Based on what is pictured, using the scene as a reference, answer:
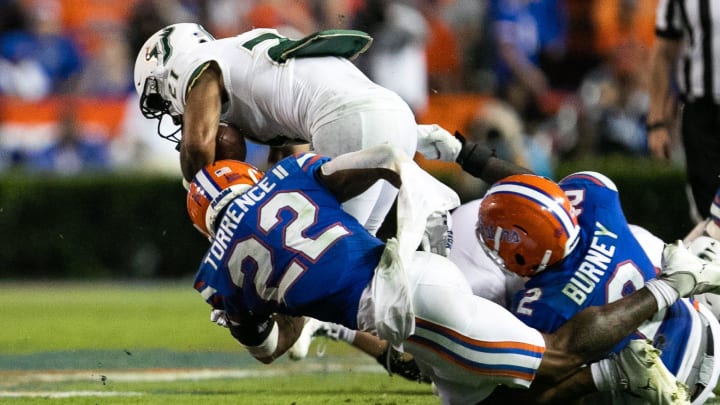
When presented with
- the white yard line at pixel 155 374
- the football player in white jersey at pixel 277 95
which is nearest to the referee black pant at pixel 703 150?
the white yard line at pixel 155 374

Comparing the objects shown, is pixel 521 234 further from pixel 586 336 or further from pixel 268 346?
pixel 268 346

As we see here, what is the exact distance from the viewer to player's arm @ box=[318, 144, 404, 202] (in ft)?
14.5

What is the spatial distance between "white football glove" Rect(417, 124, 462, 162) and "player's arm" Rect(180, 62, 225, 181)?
1.08 m

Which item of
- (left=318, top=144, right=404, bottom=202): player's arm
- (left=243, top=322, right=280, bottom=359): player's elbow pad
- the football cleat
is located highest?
(left=318, top=144, right=404, bottom=202): player's arm

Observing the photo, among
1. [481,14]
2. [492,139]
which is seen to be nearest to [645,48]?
[481,14]

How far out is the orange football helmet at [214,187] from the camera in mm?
4691

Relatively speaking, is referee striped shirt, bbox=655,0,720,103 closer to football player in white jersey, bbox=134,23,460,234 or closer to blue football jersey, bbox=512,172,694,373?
football player in white jersey, bbox=134,23,460,234

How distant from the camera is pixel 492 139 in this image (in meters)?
11.0

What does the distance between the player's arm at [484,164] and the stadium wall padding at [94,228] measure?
7112mm

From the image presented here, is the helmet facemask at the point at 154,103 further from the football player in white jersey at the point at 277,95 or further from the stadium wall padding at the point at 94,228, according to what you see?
the stadium wall padding at the point at 94,228

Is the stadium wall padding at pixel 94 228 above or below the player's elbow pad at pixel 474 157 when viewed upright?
below

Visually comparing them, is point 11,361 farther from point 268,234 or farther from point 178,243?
point 178,243

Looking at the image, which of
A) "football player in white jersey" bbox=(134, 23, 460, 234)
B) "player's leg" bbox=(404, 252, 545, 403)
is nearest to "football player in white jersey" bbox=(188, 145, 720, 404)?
"player's leg" bbox=(404, 252, 545, 403)

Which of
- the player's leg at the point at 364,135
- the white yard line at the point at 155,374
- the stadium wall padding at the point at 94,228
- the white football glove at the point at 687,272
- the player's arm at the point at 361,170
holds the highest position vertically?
the player's arm at the point at 361,170
